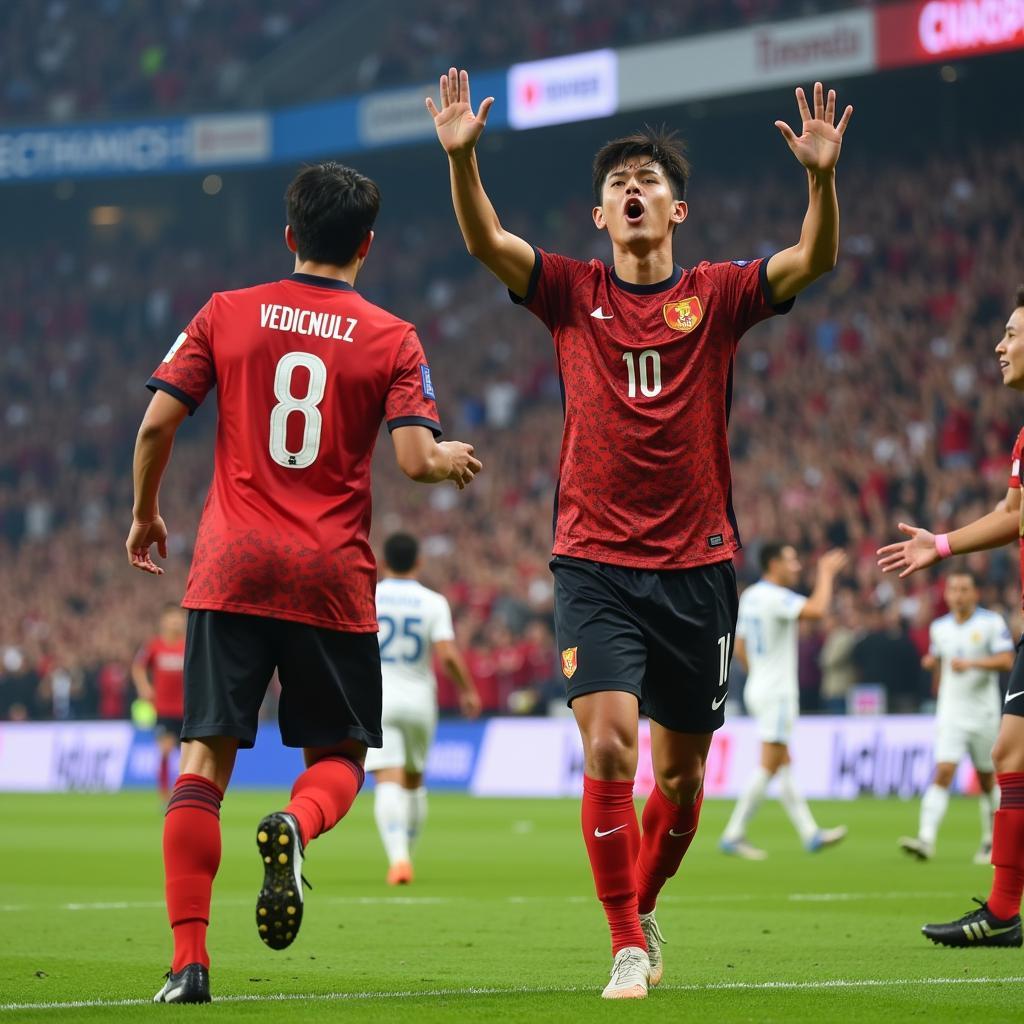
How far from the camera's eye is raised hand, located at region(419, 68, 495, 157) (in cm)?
637

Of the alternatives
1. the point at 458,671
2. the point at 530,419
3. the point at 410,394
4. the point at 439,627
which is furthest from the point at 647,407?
the point at 530,419

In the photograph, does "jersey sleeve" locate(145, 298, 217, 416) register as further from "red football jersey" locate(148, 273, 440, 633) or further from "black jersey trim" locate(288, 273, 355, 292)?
"black jersey trim" locate(288, 273, 355, 292)

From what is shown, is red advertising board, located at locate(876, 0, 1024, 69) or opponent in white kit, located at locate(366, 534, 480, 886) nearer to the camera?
opponent in white kit, located at locate(366, 534, 480, 886)

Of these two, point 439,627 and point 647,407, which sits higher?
point 647,407

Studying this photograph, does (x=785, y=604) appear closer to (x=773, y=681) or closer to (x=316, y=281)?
(x=773, y=681)

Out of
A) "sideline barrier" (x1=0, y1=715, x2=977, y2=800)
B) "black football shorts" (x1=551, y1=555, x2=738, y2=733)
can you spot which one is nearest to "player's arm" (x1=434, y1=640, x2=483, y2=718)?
"sideline barrier" (x1=0, y1=715, x2=977, y2=800)

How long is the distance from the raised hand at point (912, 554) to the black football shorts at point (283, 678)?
7.54ft

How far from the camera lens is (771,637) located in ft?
50.5

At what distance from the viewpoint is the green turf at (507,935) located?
239 inches

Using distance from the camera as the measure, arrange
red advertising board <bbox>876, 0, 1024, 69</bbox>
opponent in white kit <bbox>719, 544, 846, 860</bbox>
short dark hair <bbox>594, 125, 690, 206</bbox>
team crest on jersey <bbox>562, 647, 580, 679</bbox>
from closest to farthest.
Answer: team crest on jersey <bbox>562, 647, 580, 679</bbox> < short dark hair <bbox>594, 125, 690, 206</bbox> < opponent in white kit <bbox>719, 544, 846, 860</bbox> < red advertising board <bbox>876, 0, 1024, 69</bbox>

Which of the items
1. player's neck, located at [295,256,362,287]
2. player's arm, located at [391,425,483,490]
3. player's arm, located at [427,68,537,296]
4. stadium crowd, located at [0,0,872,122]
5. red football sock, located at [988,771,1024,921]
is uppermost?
stadium crowd, located at [0,0,872,122]

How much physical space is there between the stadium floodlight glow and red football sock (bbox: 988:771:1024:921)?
27.6 m

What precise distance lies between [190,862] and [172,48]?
3964 cm

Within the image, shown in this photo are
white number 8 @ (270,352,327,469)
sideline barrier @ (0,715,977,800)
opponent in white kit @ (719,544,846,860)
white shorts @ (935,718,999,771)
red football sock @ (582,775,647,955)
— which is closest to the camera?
white number 8 @ (270,352,327,469)
